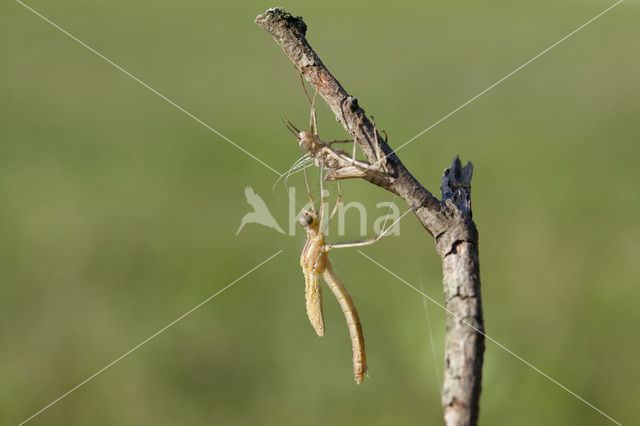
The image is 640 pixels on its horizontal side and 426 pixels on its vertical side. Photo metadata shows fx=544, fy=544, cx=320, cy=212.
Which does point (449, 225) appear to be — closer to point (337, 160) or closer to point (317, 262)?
point (337, 160)

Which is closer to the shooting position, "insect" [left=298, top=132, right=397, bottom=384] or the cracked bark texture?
the cracked bark texture

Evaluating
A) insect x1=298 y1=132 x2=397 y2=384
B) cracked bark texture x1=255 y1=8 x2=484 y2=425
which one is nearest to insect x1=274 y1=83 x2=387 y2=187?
cracked bark texture x1=255 y1=8 x2=484 y2=425

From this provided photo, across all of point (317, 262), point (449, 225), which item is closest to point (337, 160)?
point (449, 225)

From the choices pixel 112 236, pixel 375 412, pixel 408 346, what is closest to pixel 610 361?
pixel 408 346

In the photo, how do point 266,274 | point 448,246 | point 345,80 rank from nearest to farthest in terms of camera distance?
point 448,246, point 266,274, point 345,80

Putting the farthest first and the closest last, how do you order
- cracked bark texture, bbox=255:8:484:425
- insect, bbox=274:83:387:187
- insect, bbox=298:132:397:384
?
1. insect, bbox=298:132:397:384
2. insect, bbox=274:83:387:187
3. cracked bark texture, bbox=255:8:484:425

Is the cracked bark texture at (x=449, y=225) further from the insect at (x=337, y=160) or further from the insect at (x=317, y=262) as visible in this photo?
the insect at (x=317, y=262)

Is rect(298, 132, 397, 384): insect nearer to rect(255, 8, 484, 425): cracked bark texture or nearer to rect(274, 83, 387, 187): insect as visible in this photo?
rect(274, 83, 387, 187): insect

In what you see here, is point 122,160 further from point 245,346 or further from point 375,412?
point 375,412
